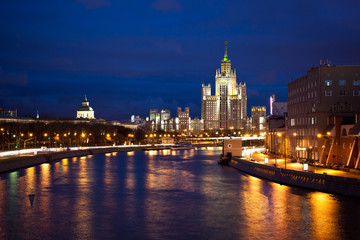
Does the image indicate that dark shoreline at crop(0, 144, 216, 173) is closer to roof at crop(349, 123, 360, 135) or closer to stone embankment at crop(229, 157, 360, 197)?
stone embankment at crop(229, 157, 360, 197)

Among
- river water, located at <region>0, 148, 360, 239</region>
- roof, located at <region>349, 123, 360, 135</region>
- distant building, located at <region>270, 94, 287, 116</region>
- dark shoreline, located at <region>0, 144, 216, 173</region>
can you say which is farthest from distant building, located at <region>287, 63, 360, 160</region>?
distant building, located at <region>270, 94, 287, 116</region>

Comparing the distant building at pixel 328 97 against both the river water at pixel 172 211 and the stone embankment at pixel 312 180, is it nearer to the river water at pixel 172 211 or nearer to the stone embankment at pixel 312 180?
the stone embankment at pixel 312 180

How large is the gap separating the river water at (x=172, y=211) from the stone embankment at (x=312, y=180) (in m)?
0.86

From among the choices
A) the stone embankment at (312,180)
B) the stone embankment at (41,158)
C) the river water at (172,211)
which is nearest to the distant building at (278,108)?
the stone embankment at (41,158)

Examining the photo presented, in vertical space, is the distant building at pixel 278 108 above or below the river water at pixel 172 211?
above

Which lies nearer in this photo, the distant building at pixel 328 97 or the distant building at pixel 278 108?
the distant building at pixel 328 97

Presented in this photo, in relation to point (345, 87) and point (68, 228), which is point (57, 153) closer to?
point (345, 87)

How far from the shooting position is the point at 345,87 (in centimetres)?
6706

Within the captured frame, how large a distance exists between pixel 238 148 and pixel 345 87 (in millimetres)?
27834

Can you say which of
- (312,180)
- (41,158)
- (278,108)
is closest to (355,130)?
(312,180)

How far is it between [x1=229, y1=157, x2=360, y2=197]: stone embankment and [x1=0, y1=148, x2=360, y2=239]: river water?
0.86 m

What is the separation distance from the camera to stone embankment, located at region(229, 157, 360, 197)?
3803 centimetres

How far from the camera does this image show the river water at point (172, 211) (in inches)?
1101

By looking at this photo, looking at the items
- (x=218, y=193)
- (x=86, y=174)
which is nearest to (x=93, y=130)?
(x=86, y=174)
